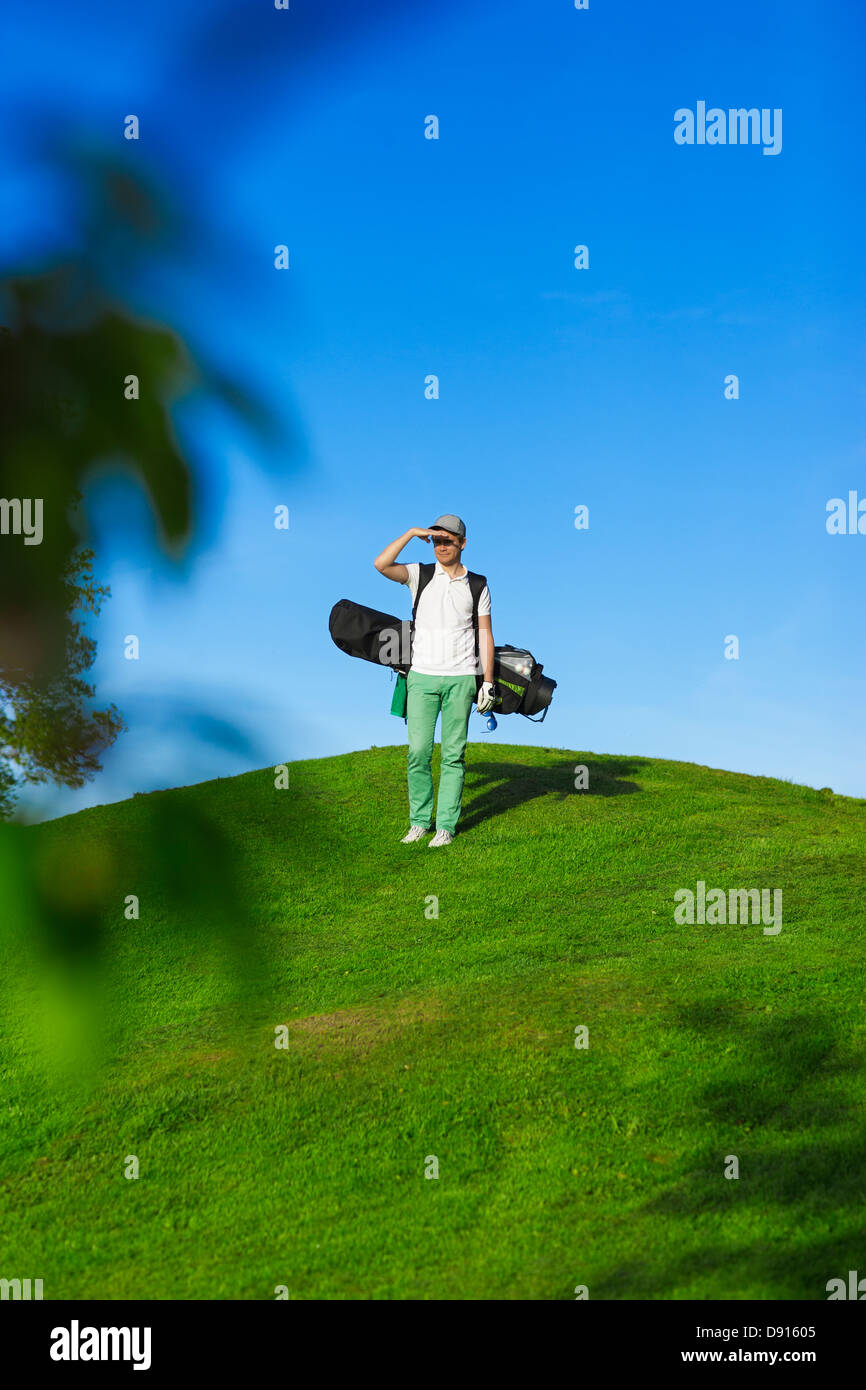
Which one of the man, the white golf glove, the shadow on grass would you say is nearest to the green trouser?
the man

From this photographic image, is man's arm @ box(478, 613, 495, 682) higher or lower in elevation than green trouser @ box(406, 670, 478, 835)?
→ higher

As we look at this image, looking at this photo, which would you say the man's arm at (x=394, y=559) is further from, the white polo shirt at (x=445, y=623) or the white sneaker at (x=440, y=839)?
the white sneaker at (x=440, y=839)

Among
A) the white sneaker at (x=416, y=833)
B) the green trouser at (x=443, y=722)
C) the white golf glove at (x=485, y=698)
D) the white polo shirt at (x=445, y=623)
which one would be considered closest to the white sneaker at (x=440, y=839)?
the white sneaker at (x=416, y=833)

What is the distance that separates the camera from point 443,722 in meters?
10.6

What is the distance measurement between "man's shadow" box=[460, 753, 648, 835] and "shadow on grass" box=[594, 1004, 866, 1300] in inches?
215

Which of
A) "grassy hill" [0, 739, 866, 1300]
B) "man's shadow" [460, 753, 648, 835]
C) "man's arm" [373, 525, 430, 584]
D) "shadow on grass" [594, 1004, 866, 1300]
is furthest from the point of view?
"man's shadow" [460, 753, 648, 835]

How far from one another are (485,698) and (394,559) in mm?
1543

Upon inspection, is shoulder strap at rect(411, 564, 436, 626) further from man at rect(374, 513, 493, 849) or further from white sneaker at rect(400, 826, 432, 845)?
white sneaker at rect(400, 826, 432, 845)

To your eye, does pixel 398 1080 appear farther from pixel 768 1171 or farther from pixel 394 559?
pixel 394 559

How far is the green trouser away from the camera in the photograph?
34.2ft

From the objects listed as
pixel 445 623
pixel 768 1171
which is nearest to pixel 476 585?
pixel 445 623

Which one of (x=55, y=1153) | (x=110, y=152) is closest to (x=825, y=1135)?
(x=55, y=1153)

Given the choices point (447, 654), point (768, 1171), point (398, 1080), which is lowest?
point (768, 1171)

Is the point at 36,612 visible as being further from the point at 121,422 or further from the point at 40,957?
the point at 40,957
